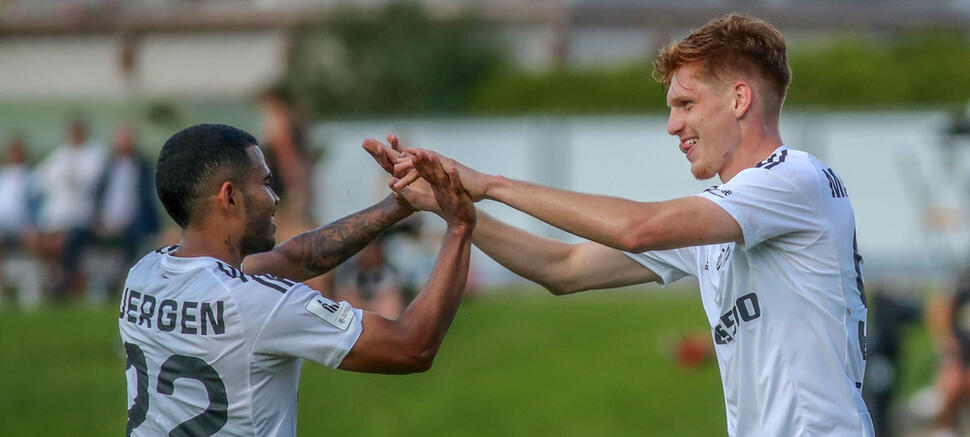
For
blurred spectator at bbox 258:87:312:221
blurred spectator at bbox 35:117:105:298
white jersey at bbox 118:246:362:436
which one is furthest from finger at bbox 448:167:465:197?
blurred spectator at bbox 35:117:105:298

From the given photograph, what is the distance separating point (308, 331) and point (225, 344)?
0.25 meters

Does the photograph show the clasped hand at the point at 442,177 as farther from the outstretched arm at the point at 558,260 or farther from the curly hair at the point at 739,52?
the curly hair at the point at 739,52

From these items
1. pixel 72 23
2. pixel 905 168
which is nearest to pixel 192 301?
pixel 905 168

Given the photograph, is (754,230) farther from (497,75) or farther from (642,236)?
(497,75)

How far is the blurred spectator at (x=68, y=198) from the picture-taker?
15203mm

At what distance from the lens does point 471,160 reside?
1986 centimetres

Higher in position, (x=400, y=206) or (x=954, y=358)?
(x=400, y=206)

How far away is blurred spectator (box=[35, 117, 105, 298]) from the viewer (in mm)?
15203

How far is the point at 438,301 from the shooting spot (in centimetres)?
410

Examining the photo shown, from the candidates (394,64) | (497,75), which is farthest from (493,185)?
(394,64)

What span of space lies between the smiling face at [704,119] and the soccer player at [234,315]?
0.75 metres

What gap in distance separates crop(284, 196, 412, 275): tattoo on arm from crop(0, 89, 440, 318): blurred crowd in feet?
19.7

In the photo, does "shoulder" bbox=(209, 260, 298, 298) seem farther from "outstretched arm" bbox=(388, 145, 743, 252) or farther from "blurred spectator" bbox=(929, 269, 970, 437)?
"blurred spectator" bbox=(929, 269, 970, 437)

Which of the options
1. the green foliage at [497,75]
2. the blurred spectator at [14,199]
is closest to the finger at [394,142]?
the blurred spectator at [14,199]
